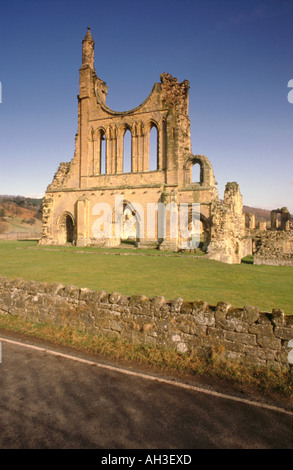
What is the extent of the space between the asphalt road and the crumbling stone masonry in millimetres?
15556

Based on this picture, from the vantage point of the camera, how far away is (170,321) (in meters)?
5.21

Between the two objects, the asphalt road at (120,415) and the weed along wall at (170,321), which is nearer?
the asphalt road at (120,415)

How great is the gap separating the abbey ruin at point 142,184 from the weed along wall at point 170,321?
13981mm

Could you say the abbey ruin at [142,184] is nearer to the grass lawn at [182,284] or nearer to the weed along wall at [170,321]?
the grass lawn at [182,284]

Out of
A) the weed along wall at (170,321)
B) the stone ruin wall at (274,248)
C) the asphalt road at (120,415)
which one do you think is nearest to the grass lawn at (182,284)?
the weed along wall at (170,321)

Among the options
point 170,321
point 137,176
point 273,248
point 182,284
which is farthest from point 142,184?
point 170,321

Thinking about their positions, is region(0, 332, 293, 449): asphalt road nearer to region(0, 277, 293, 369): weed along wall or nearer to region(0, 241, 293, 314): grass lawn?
region(0, 277, 293, 369): weed along wall

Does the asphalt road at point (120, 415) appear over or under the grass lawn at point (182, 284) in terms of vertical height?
under

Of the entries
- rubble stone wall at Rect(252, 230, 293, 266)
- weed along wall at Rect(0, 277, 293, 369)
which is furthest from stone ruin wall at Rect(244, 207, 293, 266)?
weed along wall at Rect(0, 277, 293, 369)

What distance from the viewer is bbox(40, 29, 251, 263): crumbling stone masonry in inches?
845

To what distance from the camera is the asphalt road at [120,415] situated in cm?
306

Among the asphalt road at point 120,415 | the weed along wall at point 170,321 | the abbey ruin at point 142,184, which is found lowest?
the asphalt road at point 120,415

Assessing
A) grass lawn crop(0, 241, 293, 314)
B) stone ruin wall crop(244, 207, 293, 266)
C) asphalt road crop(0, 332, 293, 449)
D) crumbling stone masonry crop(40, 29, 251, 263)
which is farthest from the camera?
crumbling stone masonry crop(40, 29, 251, 263)
